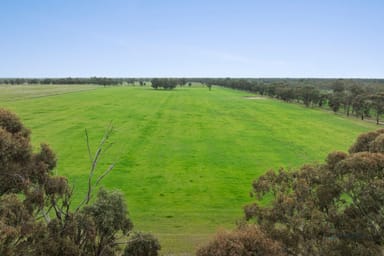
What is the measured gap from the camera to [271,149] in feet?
153

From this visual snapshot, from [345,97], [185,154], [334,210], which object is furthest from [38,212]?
[345,97]

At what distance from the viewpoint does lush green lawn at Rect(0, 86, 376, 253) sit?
2447 cm

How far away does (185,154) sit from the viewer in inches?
1711

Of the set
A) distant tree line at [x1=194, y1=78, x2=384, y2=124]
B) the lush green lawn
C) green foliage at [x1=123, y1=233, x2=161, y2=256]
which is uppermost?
distant tree line at [x1=194, y1=78, x2=384, y2=124]

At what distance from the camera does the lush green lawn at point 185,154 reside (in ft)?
80.3

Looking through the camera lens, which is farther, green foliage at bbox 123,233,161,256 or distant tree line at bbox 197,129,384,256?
green foliage at bbox 123,233,161,256

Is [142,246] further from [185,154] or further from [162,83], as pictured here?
[162,83]

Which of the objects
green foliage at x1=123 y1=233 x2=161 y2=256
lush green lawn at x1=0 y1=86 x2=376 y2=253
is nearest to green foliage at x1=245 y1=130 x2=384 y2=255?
green foliage at x1=123 y1=233 x2=161 y2=256

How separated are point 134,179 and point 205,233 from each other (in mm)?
13896

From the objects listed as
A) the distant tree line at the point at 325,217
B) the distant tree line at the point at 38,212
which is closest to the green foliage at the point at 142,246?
the distant tree line at the point at 38,212

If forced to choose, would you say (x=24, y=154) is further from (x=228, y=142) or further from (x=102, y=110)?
(x=102, y=110)

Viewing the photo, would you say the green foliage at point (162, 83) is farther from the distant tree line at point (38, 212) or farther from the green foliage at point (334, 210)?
the green foliage at point (334, 210)

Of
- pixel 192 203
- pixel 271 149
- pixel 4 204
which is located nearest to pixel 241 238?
pixel 4 204

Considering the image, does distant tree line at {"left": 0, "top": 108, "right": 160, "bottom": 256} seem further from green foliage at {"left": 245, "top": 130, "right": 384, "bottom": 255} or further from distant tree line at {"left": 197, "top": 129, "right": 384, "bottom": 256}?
green foliage at {"left": 245, "top": 130, "right": 384, "bottom": 255}
